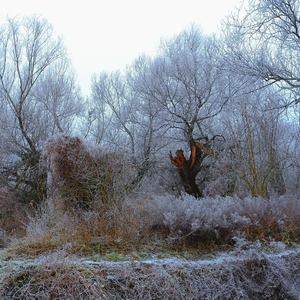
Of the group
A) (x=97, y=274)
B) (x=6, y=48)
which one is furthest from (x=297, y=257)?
(x=6, y=48)

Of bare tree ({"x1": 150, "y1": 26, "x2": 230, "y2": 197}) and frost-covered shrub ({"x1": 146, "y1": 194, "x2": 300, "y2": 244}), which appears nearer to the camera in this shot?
frost-covered shrub ({"x1": 146, "y1": 194, "x2": 300, "y2": 244})

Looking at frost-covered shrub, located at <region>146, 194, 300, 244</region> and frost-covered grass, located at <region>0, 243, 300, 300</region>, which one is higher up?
frost-covered shrub, located at <region>146, 194, 300, 244</region>

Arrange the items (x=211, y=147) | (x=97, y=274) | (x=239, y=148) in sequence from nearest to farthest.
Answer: (x=97, y=274), (x=239, y=148), (x=211, y=147)

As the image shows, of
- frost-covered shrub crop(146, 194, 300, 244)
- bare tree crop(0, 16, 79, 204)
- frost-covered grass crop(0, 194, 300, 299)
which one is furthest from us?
bare tree crop(0, 16, 79, 204)

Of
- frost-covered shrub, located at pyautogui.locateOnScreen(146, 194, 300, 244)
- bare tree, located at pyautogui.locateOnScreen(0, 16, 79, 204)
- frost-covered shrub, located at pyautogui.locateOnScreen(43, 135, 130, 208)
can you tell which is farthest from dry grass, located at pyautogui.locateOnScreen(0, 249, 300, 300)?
bare tree, located at pyautogui.locateOnScreen(0, 16, 79, 204)

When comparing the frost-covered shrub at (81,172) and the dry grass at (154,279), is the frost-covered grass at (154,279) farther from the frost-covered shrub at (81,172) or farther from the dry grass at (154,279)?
the frost-covered shrub at (81,172)

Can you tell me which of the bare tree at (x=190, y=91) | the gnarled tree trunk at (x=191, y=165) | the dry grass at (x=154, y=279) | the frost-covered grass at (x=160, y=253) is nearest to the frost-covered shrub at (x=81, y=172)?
the frost-covered grass at (x=160, y=253)

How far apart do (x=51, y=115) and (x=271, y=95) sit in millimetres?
8803

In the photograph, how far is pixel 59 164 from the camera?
→ 26.9 ft

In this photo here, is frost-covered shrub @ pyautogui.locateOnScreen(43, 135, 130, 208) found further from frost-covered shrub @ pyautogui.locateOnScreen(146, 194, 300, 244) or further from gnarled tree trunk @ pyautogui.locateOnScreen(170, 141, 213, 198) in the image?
gnarled tree trunk @ pyautogui.locateOnScreen(170, 141, 213, 198)

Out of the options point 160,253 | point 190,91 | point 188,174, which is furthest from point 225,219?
point 190,91

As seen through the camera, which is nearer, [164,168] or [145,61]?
[164,168]

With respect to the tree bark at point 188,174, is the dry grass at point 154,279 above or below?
below

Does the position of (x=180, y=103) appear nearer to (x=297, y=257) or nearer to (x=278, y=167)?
(x=278, y=167)
